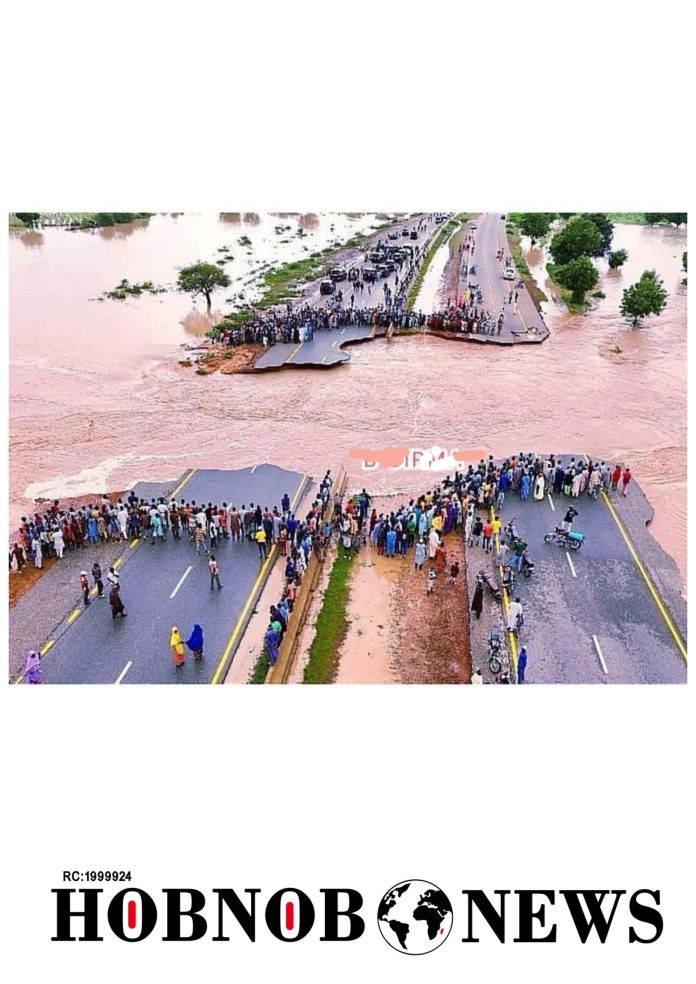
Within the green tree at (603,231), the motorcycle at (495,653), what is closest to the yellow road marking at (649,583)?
the motorcycle at (495,653)

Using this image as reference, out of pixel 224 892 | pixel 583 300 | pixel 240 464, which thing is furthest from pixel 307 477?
pixel 583 300

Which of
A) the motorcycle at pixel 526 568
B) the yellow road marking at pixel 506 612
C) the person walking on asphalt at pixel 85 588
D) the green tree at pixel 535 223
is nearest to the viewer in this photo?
the yellow road marking at pixel 506 612

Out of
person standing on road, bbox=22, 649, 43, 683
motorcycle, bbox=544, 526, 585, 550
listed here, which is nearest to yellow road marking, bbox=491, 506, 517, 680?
motorcycle, bbox=544, 526, 585, 550

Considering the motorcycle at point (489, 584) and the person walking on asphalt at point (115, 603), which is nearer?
the person walking on asphalt at point (115, 603)

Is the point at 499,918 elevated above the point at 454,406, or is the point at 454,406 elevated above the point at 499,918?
the point at 454,406

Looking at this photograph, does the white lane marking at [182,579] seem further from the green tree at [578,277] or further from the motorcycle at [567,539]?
the green tree at [578,277]

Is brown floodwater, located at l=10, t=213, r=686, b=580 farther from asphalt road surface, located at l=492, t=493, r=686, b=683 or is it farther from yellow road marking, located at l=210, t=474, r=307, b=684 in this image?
yellow road marking, located at l=210, t=474, r=307, b=684
